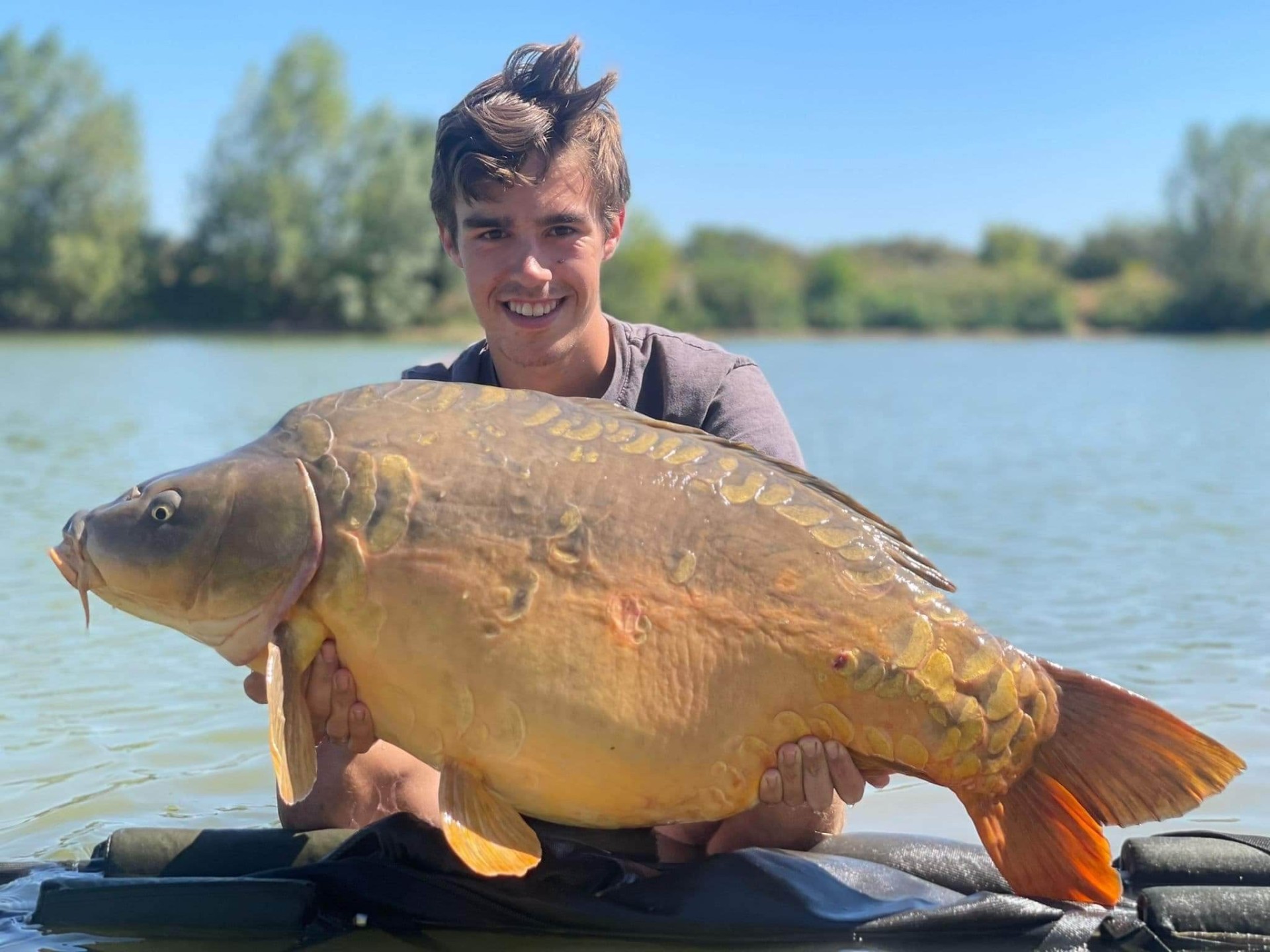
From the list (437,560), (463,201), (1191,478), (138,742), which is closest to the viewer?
(437,560)

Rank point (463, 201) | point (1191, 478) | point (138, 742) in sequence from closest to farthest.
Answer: point (463, 201), point (138, 742), point (1191, 478)

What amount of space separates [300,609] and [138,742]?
2.11 m

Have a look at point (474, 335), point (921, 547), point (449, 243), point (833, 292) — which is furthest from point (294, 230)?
point (449, 243)

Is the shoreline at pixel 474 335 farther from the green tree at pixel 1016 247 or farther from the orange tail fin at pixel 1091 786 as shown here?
the orange tail fin at pixel 1091 786

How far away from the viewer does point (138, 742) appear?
166 inches

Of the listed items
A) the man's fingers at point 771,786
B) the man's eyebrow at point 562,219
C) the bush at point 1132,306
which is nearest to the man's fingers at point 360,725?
the man's fingers at point 771,786

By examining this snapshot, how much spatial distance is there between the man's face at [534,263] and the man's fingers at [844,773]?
1.22 meters

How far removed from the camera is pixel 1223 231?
52.4 meters

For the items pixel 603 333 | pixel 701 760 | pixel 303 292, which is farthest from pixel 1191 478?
pixel 303 292

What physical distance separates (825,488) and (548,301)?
0.92m

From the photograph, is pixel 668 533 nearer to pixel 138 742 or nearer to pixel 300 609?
pixel 300 609

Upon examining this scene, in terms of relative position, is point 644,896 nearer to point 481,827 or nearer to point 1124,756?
point 481,827

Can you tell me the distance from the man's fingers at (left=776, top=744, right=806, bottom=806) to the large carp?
40mm

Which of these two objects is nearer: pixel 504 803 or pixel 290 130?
pixel 504 803
